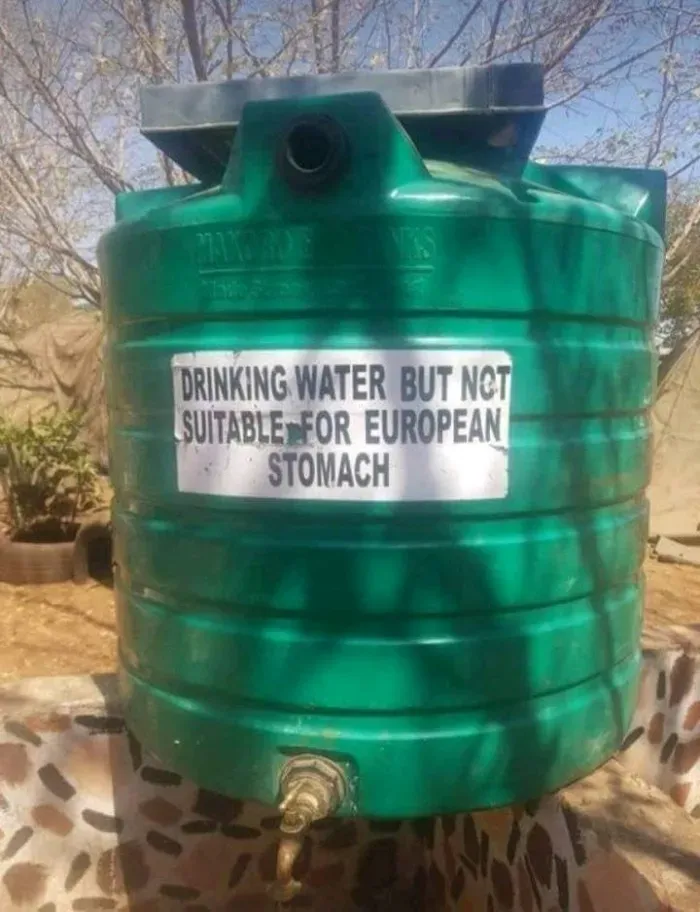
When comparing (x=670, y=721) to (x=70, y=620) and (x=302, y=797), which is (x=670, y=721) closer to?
(x=302, y=797)

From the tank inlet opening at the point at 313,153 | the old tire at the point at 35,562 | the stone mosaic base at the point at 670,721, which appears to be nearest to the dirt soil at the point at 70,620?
the old tire at the point at 35,562

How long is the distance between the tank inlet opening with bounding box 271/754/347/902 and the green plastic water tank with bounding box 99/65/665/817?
19 millimetres

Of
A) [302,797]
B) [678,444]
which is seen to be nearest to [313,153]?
[302,797]

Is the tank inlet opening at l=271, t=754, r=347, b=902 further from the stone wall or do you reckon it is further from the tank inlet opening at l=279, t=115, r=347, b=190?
the tank inlet opening at l=279, t=115, r=347, b=190

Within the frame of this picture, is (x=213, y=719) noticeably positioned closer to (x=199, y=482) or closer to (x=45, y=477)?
(x=199, y=482)

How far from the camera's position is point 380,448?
1.28 meters

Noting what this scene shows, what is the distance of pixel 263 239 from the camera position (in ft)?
4.17

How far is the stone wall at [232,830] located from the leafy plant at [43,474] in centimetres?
420

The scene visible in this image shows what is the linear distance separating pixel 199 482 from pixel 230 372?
6.5 inches

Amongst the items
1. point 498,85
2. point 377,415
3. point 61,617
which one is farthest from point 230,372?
point 61,617

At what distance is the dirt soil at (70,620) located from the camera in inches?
181

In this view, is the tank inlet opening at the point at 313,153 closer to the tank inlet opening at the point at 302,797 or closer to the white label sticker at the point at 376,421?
the white label sticker at the point at 376,421

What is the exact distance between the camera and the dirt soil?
4605 mm

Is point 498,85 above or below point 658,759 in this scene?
above
